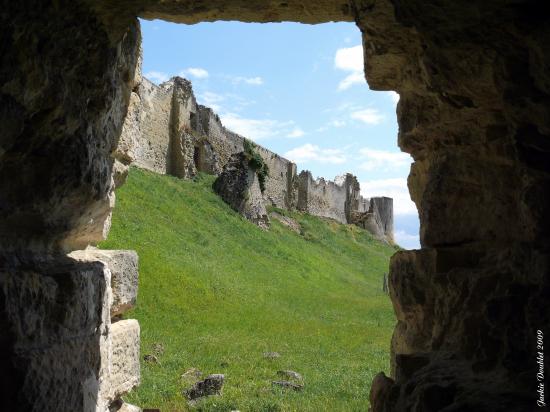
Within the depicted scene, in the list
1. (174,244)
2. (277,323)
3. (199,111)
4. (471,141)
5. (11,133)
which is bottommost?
(277,323)

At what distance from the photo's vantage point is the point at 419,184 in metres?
3.70

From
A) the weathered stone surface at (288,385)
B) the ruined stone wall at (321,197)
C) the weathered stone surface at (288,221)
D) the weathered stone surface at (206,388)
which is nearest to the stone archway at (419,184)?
the weathered stone surface at (206,388)

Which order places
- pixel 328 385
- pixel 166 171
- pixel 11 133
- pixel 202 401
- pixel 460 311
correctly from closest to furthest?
pixel 11 133 → pixel 460 311 → pixel 202 401 → pixel 328 385 → pixel 166 171

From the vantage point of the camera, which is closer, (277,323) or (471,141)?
(471,141)

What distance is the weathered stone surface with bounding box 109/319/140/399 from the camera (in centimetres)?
374

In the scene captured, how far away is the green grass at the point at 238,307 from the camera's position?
654 centimetres

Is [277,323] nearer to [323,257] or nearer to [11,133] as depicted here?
[11,133]

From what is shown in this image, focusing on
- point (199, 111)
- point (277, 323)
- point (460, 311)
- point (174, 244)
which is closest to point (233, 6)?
point (460, 311)

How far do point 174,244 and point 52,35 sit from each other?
41.4 feet

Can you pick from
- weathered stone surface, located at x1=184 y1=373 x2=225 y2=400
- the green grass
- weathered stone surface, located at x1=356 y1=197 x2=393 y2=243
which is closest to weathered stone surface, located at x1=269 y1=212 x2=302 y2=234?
the green grass

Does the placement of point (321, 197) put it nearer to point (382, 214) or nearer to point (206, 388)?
point (382, 214)

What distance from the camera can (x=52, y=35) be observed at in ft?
8.49

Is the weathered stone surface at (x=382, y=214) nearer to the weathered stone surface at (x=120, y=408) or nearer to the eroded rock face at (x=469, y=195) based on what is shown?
the weathered stone surface at (x=120, y=408)

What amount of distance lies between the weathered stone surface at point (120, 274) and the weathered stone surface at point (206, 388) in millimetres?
2263
